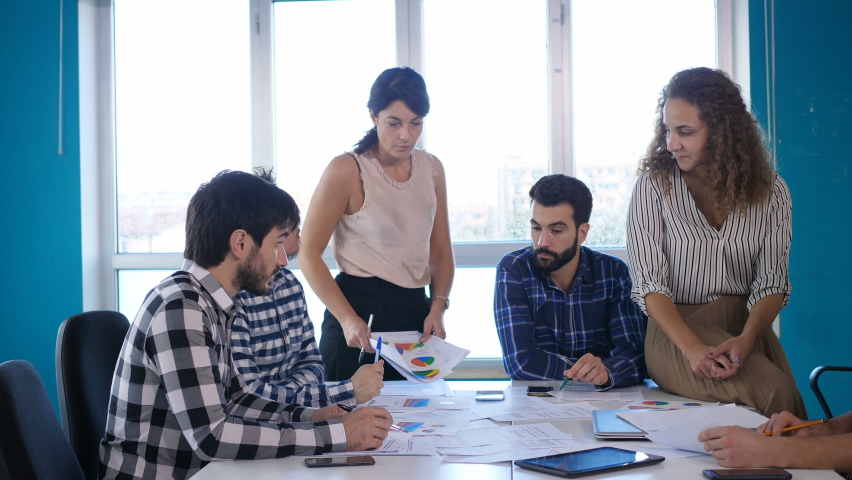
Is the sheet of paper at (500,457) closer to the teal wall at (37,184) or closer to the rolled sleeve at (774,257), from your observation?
the rolled sleeve at (774,257)

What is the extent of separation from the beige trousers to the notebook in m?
0.43

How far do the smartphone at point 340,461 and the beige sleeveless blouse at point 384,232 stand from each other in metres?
1.19

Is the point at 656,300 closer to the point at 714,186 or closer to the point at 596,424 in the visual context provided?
the point at 714,186

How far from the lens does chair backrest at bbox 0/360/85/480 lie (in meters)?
1.33

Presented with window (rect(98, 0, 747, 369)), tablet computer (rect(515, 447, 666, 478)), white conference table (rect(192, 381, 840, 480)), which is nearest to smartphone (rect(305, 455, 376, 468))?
white conference table (rect(192, 381, 840, 480))

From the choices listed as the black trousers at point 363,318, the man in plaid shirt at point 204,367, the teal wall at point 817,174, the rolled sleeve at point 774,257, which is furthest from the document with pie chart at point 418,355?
the teal wall at point 817,174

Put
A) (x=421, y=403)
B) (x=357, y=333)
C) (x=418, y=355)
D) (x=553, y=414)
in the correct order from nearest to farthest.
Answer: (x=553, y=414) < (x=421, y=403) < (x=418, y=355) < (x=357, y=333)

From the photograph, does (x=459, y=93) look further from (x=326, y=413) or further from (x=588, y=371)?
(x=326, y=413)

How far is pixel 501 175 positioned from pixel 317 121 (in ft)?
3.39

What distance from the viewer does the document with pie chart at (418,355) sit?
2.02 m

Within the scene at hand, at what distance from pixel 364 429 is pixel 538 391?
71 centimetres

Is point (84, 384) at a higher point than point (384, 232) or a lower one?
lower

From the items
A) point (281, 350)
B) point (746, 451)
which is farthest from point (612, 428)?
point (281, 350)

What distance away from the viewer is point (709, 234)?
221cm
